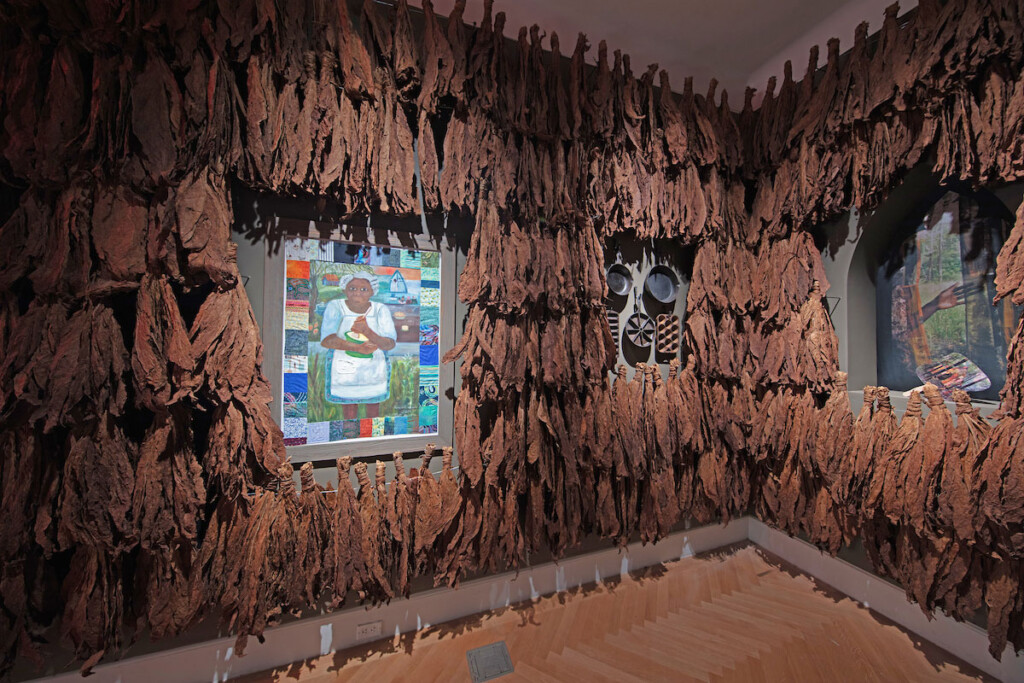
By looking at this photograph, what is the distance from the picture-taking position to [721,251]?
2.54 meters

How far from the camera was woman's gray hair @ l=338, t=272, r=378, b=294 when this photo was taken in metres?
1.86

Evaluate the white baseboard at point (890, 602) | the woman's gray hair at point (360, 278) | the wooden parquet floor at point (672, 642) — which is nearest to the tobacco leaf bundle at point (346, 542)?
the wooden parquet floor at point (672, 642)

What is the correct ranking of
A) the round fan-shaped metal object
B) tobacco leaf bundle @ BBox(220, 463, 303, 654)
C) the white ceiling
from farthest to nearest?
the round fan-shaped metal object < the white ceiling < tobacco leaf bundle @ BBox(220, 463, 303, 654)

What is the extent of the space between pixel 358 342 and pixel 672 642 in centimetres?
203

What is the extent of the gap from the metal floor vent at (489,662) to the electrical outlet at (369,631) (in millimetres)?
437

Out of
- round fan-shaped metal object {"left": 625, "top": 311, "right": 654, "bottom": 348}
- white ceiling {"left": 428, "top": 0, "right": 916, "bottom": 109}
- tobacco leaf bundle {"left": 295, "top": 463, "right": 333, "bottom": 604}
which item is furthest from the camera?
round fan-shaped metal object {"left": 625, "top": 311, "right": 654, "bottom": 348}

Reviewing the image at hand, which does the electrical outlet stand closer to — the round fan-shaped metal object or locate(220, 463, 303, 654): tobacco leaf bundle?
locate(220, 463, 303, 654): tobacco leaf bundle

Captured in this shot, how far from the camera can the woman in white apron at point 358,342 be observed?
1843mm

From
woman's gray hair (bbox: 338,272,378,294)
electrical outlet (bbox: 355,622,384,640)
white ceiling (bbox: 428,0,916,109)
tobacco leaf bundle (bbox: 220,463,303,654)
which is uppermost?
white ceiling (bbox: 428,0,916,109)

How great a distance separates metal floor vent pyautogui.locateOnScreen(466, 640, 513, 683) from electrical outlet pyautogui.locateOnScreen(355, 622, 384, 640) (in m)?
0.44

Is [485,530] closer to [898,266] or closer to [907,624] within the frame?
[907,624]

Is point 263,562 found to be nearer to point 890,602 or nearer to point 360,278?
point 360,278

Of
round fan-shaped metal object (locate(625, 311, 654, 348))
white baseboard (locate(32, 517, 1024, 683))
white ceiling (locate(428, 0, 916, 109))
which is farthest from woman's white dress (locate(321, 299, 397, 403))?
white ceiling (locate(428, 0, 916, 109))

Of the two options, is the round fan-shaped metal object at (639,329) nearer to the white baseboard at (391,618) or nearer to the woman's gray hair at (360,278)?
the white baseboard at (391,618)
